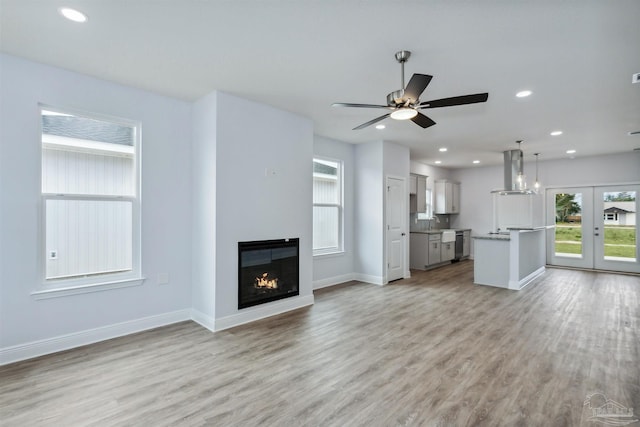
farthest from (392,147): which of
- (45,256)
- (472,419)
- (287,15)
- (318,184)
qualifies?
(45,256)

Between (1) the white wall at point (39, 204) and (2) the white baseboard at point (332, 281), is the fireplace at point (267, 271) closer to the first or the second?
(1) the white wall at point (39, 204)

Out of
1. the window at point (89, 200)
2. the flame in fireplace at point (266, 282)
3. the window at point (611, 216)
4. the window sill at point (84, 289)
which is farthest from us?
the window at point (611, 216)

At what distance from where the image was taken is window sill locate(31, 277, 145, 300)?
308 centimetres

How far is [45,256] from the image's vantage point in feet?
10.3

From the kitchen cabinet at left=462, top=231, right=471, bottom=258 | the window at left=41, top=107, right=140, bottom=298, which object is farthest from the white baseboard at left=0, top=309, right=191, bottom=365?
the kitchen cabinet at left=462, top=231, right=471, bottom=258

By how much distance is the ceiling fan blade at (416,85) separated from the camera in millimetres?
2431

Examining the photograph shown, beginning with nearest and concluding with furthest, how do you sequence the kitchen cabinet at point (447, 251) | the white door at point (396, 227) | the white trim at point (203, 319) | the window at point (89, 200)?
the window at point (89, 200) < the white trim at point (203, 319) < the white door at point (396, 227) < the kitchen cabinet at point (447, 251)

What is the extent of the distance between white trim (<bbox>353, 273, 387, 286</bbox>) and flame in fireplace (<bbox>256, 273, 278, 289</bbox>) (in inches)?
96.7

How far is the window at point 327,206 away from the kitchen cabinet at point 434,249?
272 cm

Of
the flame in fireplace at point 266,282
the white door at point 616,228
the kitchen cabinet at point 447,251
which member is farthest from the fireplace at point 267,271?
the white door at point 616,228

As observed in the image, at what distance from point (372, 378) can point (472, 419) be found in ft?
2.58

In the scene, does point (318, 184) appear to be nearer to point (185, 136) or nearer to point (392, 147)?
point (392, 147)

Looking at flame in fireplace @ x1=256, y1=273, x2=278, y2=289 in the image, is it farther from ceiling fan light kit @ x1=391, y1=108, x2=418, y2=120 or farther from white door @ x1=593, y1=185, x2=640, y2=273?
white door @ x1=593, y1=185, x2=640, y2=273

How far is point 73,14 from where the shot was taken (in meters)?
2.32
